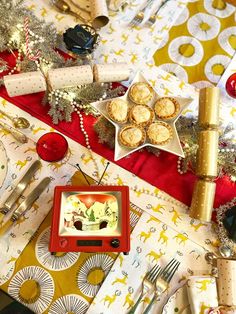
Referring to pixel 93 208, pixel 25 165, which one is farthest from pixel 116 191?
pixel 25 165

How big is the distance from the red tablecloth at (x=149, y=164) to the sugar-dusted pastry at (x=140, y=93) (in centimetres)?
15

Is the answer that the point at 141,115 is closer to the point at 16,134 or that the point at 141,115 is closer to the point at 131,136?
the point at 131,136

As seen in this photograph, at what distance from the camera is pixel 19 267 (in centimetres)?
102

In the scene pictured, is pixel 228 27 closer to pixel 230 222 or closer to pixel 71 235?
pixel 230 222

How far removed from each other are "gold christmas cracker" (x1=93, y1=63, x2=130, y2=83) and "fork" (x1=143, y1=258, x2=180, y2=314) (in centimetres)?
55

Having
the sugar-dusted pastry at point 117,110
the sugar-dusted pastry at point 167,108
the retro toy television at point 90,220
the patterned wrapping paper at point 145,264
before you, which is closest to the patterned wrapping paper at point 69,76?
the sugar-dusted pastry at point 117,110

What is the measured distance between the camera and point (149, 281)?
1010 mm

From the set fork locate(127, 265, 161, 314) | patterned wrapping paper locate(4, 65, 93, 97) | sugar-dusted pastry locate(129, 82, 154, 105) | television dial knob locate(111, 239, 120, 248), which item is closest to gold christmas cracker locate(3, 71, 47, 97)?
patterned wrapping paper locate(4, 65, 93, 97)

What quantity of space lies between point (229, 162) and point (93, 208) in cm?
42

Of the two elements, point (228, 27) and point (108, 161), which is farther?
point (228, 27)

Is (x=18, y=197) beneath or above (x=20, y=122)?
beneath

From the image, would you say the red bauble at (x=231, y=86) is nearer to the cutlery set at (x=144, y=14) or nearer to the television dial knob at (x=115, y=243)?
the cutlery set at (x=144, y=14)

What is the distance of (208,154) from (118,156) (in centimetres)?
24

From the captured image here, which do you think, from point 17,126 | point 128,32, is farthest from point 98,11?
point 17,126
